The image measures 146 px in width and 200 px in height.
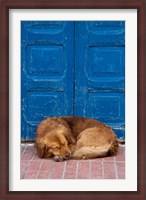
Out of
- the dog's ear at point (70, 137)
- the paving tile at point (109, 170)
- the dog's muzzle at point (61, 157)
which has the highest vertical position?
the dog's ear at point (70, 137)

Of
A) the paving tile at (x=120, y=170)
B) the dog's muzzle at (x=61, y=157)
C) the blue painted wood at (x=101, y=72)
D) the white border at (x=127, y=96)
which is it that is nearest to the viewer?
the white border at (x=127, y=96)

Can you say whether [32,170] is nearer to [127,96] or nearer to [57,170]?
[57,170]

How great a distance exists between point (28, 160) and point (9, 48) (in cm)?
250

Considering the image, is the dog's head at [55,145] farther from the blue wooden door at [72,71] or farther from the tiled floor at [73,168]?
the blue wooden door at [72,71]

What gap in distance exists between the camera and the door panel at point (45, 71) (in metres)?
6.24

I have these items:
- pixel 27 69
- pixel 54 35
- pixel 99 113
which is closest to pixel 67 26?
pixel 54 35

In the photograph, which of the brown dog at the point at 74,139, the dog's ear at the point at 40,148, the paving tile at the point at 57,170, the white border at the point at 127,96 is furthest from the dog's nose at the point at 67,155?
the white border at the point at 127,96

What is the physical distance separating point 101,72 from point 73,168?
4.64ft

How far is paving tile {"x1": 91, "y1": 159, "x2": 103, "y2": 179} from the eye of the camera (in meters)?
5.21

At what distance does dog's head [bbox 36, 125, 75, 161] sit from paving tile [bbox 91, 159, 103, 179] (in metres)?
0.32

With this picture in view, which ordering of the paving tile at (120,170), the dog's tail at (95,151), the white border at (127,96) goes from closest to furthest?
the white border at (127,96), the paving tile at (120,170), the dog's tail at (95,151)

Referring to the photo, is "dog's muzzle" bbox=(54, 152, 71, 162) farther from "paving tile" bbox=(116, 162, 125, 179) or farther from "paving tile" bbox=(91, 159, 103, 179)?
"paving tile" bbox=(116, 162, 125, 179)
